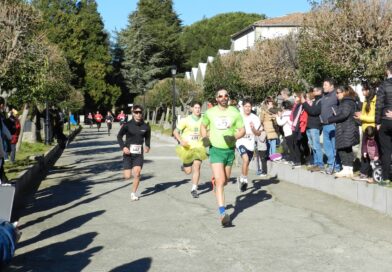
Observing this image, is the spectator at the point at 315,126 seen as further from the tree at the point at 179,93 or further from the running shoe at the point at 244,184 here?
the tree at the point at 179,93

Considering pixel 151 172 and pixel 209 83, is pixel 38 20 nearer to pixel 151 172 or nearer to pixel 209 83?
pixel 151 172

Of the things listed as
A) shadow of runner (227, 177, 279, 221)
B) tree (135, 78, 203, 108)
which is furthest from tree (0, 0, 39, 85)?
tree (135, 78, 203, 108)

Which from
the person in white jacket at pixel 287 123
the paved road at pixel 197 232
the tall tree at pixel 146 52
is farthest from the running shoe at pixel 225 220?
the tall tree at pixel 146 52

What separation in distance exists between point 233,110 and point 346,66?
976 cm

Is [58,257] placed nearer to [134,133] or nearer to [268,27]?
[134,133]

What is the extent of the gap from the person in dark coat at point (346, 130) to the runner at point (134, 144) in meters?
3.53

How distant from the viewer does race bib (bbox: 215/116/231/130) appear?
28.3 feet

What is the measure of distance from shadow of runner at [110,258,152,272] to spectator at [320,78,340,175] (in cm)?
587

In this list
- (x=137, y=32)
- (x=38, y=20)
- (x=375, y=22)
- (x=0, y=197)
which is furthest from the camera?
(x=137, y=32)

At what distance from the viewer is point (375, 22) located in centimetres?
1819

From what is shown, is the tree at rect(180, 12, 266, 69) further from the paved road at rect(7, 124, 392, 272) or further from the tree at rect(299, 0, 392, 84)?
the paved road at rect(7, 124, 392, 272)

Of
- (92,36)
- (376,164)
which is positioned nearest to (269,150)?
(376,164)

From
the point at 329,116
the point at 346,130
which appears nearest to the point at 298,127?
the point at 329,116

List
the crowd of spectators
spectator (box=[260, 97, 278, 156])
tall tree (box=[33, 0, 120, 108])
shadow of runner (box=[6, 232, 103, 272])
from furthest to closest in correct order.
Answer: tall tree (box=[33, 0, 120, 108]) < spectator (box=[260, 97, 278, 156]) < the crowd of spectators < shadow of runner (box=[6, 232, 103, 272])
